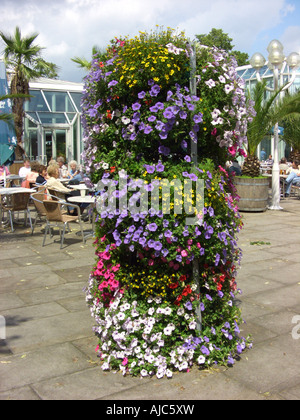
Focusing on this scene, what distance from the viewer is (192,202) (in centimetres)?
318

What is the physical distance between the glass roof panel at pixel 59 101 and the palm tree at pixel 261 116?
1095 centimetres

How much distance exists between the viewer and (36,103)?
2019cm

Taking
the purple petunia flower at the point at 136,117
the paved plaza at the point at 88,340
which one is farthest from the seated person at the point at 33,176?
the purple petunia flower at the point at 136,117

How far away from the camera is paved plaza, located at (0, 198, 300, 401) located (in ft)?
9.87

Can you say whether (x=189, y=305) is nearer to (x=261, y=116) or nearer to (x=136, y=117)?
(x=136, y=117)

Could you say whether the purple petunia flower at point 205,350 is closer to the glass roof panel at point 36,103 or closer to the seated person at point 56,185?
the seated person at point 56,185

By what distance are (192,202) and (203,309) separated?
0.77 m

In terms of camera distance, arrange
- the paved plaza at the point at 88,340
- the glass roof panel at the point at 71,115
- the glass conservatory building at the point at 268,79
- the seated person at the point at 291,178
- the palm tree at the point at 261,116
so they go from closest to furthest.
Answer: the paved plaza at the point at 88,340 → the palm tree at the point at 261,116 → the seated person at the point at 291,178 → the glass roof panel at the point at 71,115 → the glass conservatory building at the point at 268,79

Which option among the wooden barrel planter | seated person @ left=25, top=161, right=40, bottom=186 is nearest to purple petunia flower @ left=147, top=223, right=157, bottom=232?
seated person @ left=25, top=161, right=40, bottom=186

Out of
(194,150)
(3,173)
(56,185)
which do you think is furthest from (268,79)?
(194,150)

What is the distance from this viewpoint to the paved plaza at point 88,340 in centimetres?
301
